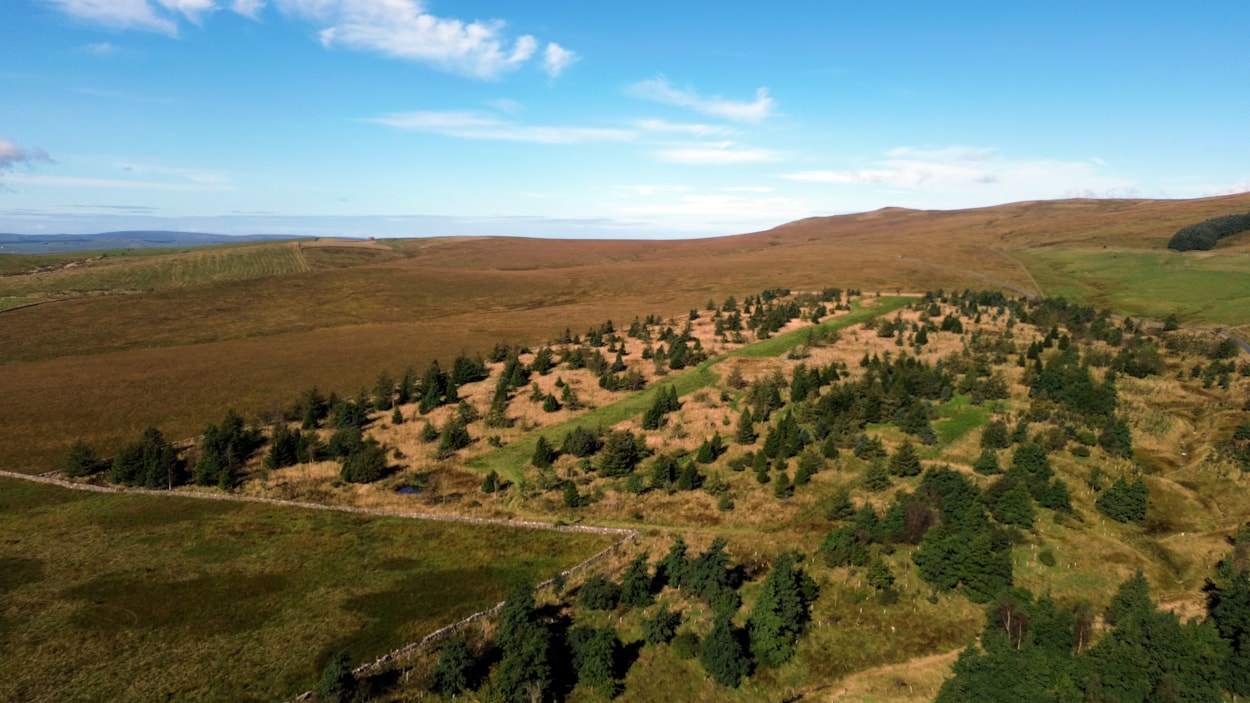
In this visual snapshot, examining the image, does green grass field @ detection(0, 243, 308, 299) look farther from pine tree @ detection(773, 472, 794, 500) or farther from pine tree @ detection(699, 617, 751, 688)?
pine tree @ detection(699, 617, 751, 688)

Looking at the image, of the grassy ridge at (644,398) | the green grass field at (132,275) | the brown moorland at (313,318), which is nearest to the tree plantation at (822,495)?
the grassy ridge at (644,398)

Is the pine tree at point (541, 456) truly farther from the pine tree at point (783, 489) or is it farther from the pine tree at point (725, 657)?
the pine tree at point (725, 657)

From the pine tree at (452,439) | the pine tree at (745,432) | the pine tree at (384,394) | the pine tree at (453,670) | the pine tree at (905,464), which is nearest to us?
the pine tree at (453,670)

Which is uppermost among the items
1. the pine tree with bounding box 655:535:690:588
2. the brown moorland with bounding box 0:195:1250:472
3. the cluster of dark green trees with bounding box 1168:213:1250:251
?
the cluster of dark green trees with bounding box 1168:213:1250:251

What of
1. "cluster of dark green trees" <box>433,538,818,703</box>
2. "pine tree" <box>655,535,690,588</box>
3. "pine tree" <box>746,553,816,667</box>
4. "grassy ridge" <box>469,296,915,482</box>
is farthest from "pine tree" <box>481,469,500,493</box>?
"pine tree" <box>746,553,816,667</box>

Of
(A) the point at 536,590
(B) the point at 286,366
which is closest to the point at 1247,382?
(A) the point at 536,590

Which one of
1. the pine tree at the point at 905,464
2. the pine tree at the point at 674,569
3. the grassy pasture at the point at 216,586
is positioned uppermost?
the pine tree at the point at 905,464

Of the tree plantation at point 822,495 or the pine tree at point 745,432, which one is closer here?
the tree plantation at point 822,495
